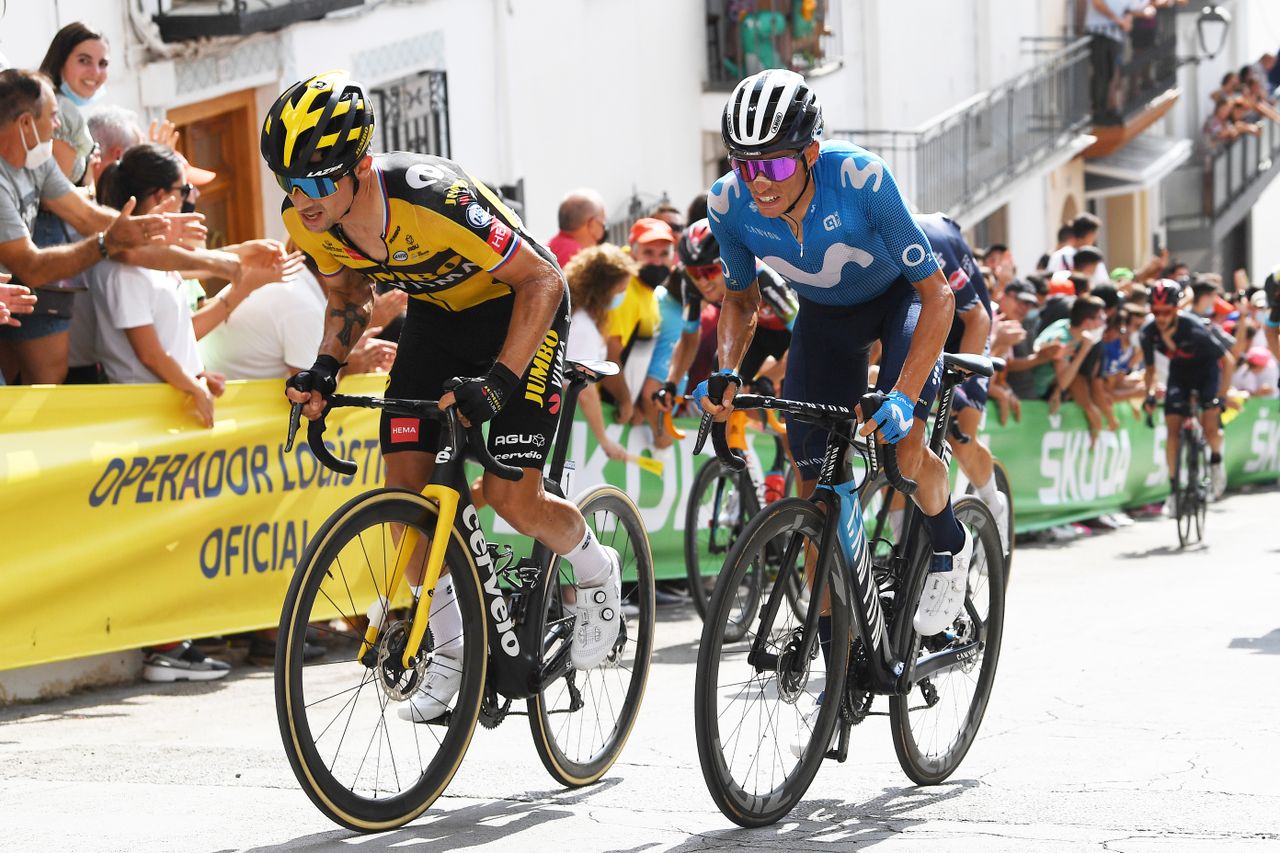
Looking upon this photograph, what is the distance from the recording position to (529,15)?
17.3m

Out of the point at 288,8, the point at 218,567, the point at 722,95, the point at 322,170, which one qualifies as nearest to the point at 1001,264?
the point at 722,95

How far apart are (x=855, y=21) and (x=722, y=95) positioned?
15.1 feet

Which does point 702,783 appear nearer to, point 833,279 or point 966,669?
point 966,669

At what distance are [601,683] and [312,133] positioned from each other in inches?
83.0

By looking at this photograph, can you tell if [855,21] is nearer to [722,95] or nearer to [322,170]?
[722,95]

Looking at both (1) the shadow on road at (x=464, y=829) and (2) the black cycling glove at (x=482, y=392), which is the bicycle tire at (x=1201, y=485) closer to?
(1) the shadow on road at (x=464, y=829)

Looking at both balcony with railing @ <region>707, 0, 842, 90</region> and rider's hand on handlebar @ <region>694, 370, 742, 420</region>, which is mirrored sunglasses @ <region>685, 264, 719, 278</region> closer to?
Answer: rider's hand on handlebar @ <region>694, 370, 742, 420</region>

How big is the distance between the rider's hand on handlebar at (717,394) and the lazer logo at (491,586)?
0.72 meters

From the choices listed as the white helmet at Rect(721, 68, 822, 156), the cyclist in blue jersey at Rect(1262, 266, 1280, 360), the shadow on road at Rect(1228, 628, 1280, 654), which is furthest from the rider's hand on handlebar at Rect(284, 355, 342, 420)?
the cyclist in blue jersey at Rect(1262, 266, 1280, 360)

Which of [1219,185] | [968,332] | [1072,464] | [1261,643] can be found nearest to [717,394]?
[968,332]

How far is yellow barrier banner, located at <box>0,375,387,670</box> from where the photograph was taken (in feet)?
25.4

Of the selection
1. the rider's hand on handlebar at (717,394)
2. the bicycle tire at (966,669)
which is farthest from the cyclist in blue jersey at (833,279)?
the bicycle tire at (966,669)

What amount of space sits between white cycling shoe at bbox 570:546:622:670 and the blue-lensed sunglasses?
152 cm

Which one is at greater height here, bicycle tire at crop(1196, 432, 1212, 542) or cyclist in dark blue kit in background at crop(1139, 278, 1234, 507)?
cyclist in dark blue kit in background at crop(1139, 278, 1234, 507)
